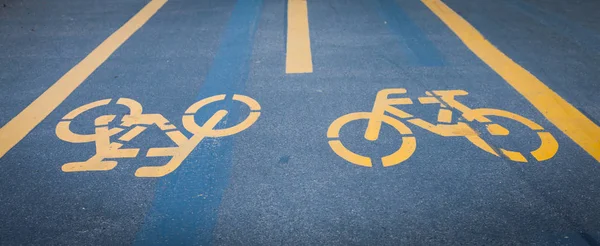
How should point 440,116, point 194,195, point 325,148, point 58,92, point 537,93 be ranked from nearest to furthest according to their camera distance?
1. point 194,195
2. point 325,148
3. point 440,116
4. point 537,93
5. point 58,92

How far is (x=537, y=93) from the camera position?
4.03 meters

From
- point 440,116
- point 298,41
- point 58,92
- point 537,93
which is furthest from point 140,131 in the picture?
point 537,93

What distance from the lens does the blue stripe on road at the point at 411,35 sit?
4.93 meters

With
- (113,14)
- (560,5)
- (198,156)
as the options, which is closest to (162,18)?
(113,14)

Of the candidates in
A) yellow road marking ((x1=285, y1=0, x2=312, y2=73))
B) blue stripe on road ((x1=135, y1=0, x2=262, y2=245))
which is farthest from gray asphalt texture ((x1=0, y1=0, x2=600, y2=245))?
yellow road marking ((x1=285, y1=0, x2=312, y2=73))

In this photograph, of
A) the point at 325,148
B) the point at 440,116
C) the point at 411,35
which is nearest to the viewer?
the point at 325,148

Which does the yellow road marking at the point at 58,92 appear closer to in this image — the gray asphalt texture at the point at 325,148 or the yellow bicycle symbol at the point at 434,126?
the gray asphalt texture at the point at 325,148

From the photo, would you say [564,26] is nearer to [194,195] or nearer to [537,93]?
[537,93]

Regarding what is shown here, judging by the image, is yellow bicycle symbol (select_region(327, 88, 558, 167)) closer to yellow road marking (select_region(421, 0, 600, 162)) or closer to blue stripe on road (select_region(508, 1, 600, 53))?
yellow road marking (select_region(421, 0, 600, 162))

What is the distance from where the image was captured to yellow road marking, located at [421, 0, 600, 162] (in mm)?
3326

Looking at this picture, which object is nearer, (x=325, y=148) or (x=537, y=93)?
(x=325, y=148)

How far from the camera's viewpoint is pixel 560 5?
6.91m

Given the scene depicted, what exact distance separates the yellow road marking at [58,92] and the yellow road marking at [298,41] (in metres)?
2.25

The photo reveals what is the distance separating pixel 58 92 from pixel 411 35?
4.29m
